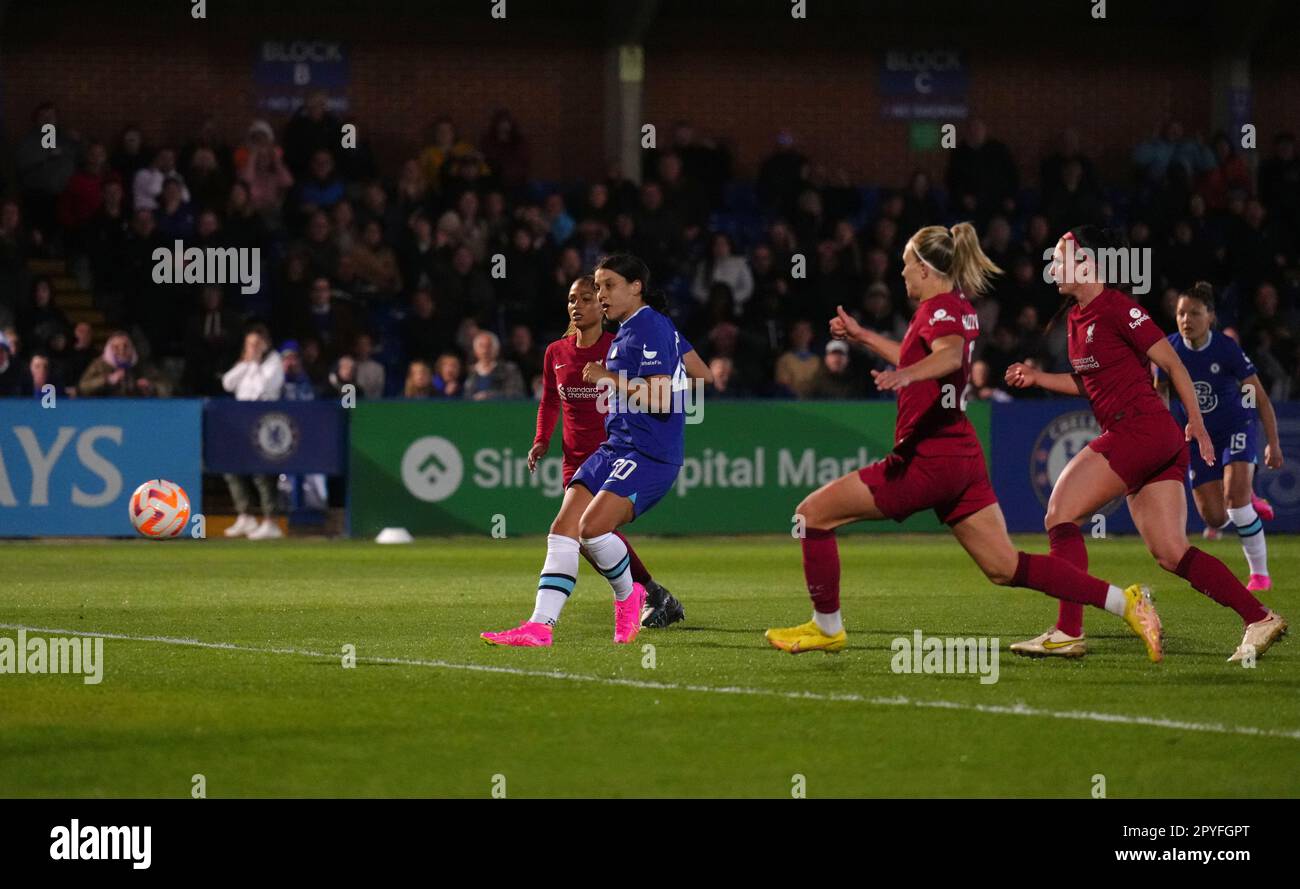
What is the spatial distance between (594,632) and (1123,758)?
4979 mm

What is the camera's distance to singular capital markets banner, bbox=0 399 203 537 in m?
19.8

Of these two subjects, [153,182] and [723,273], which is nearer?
[153,182]

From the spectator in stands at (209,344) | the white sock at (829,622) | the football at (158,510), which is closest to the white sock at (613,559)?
the white sock at (829,622)

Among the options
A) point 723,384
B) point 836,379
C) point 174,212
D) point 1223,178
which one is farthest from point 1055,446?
point 174,212

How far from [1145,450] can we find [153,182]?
1726cm

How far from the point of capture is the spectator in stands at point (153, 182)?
80.0 feet

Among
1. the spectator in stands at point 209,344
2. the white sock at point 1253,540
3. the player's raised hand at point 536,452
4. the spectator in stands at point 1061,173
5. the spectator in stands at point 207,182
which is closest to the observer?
the player's raised hand at point 536,452

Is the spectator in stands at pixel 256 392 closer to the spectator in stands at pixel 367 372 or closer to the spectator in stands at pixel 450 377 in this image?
the spectator in stands at pixel 367 372

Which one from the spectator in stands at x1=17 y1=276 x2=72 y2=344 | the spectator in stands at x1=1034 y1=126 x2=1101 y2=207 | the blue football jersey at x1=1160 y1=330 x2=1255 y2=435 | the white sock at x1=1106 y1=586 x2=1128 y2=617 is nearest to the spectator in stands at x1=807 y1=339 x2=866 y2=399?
the spectator in stands at x1=1034 y1=126 x2=1101 y2=207

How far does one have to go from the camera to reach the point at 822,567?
9727mm

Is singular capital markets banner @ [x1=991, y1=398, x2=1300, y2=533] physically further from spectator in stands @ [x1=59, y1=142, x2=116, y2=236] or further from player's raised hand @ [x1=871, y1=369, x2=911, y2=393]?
player's raised hand @ [x1=871, y1=369, x2=911, y2=393]

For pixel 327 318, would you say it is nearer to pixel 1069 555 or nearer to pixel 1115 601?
pixel 1069 555

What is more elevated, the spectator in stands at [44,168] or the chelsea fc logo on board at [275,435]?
the spectator in stands at [44,168]

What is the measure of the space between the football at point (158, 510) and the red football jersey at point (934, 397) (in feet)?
29.7
